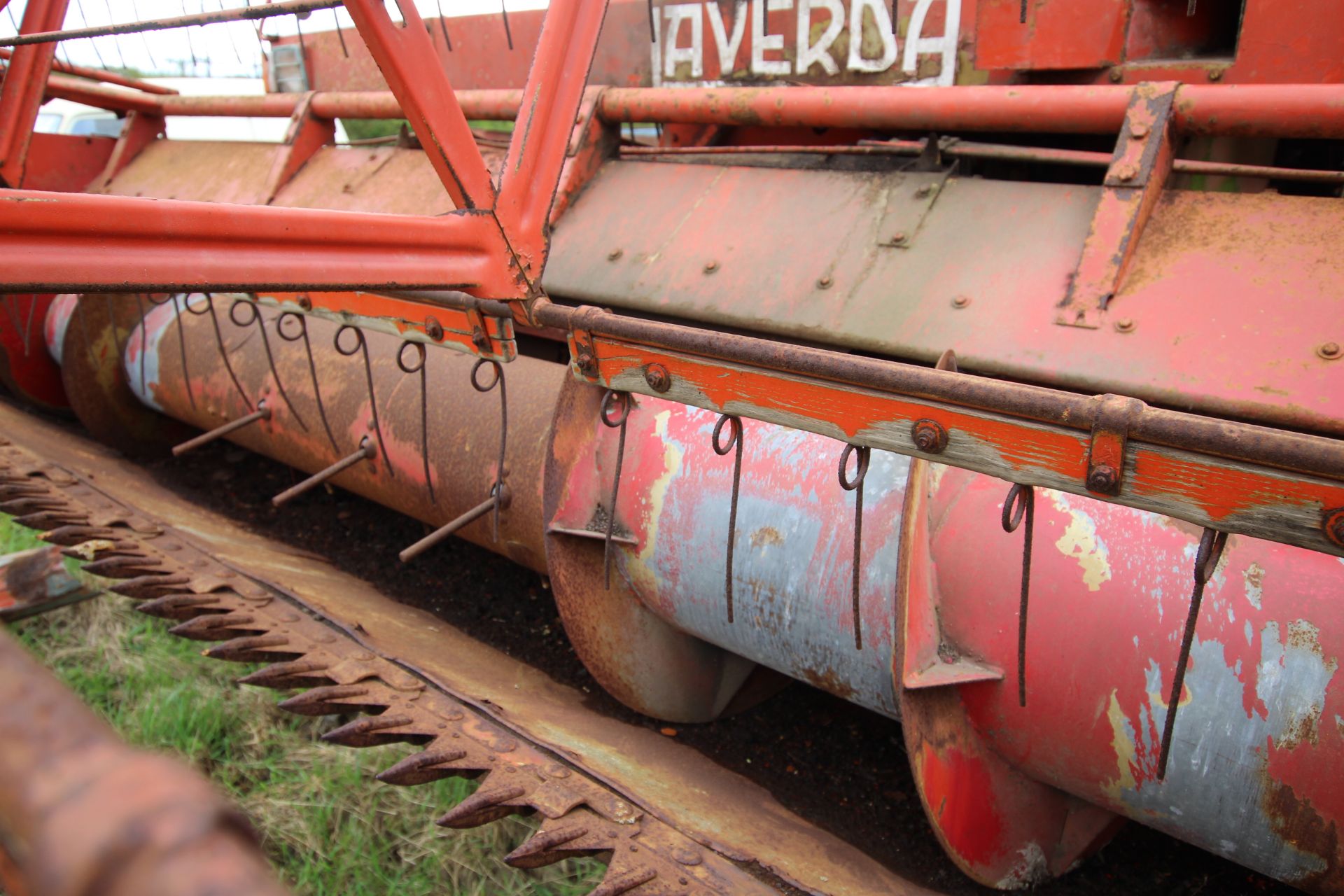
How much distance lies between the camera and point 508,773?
6.16ft

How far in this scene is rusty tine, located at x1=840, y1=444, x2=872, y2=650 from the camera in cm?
148

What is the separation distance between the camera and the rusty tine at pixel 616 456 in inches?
72.9

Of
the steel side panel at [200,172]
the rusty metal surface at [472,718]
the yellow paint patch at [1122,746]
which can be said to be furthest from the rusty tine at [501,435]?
the steel side panel at [200,172]

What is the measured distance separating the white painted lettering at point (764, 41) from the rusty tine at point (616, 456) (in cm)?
119

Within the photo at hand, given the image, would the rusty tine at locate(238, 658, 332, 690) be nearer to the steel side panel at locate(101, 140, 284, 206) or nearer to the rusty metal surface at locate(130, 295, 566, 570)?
the rusty metal surface at locate(130, 295, 566, 570)

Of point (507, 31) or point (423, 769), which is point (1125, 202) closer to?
point (423, 769)

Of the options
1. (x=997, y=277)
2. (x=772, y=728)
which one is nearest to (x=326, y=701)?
(x=772, y=728)

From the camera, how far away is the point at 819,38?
2.70 meters

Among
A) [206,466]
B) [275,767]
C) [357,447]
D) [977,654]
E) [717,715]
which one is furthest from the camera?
[206,466]

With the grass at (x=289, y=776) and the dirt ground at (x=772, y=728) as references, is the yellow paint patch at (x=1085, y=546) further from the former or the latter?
the grass at (x=289, y=776)

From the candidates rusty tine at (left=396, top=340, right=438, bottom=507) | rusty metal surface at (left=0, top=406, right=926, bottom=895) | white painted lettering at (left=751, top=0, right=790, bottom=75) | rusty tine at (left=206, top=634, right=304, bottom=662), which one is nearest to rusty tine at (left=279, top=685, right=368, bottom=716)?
rusty metal surface at (left=0, top=406, right=926, bottom=895)

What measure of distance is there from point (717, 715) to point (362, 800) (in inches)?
33.0

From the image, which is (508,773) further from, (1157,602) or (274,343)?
(274,343)

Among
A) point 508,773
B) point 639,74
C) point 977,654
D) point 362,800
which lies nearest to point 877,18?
point 639,74
